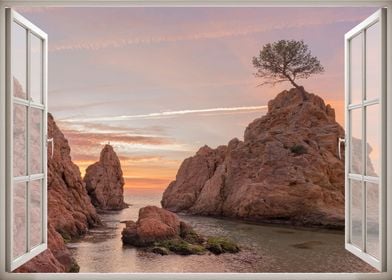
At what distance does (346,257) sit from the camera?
13664mm

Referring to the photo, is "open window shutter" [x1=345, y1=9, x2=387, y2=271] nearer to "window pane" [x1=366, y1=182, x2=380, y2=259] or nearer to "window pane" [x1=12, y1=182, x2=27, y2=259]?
"window pane" [x1=366, y1=182, x2=380, y2=259]

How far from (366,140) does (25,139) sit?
156cm

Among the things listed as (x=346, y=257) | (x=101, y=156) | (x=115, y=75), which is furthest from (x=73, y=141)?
(x=346, y=257)

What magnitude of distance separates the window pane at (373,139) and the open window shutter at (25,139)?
152 cm

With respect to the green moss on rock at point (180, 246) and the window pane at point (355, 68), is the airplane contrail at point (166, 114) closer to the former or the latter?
the green moss on rock at point (180, 246)

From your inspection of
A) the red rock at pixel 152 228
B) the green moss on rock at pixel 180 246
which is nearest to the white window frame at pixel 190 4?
the red rock at pixel 152 228

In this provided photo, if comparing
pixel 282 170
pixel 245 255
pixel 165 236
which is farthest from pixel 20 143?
pixel 245 255

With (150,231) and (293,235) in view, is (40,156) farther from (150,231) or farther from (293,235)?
(293,235)

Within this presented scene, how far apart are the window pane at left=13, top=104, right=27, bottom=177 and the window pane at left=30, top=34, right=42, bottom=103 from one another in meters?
0.10

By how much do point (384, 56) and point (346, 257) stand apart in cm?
1280

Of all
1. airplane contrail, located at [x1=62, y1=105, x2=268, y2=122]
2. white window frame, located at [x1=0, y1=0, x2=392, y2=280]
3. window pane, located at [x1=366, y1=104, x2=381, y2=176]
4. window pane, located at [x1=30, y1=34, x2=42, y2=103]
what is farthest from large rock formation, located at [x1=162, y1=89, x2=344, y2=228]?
window pane, located at [x1=30, y1=34, x2=42, y2=103]

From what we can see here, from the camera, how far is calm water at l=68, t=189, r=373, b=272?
1300 centimetres

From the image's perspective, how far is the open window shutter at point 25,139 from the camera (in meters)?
1.97

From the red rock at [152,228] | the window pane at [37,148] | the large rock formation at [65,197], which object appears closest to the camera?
the window pane at [37,148]
